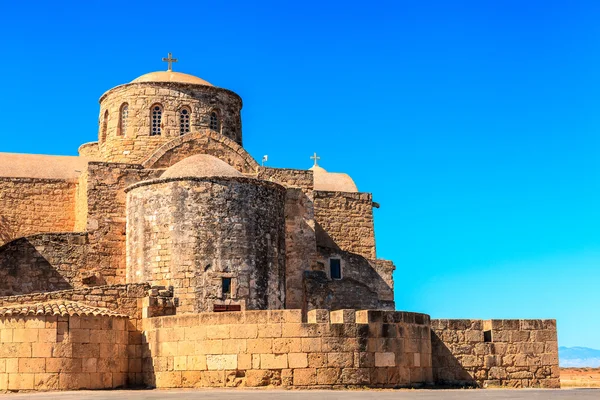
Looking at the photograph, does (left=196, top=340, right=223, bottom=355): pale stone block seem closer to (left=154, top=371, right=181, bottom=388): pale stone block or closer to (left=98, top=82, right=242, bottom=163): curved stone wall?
(left=154, top=371, right=181, bottom=388): pale stone block

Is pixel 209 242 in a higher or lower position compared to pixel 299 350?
higher

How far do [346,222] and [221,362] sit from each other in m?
14.5

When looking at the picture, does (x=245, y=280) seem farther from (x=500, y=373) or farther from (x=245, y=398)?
(x=245, y=398)

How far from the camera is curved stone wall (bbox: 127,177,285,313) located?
21594 mm

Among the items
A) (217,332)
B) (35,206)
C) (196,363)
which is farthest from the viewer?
(35,206)

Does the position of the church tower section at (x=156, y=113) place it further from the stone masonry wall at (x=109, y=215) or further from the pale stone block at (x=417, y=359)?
the pale stone block at (x=417, y=359)

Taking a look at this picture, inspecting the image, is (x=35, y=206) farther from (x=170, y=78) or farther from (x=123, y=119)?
(x=170, y=78)

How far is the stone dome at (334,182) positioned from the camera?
107 feet

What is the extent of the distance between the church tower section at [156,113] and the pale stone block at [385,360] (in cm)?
1326

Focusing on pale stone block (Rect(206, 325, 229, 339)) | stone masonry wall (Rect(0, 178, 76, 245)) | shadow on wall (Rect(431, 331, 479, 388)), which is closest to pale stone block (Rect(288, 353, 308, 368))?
pale stone block (Rect(206, 325, 229, 339))

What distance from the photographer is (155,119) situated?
91.6 ft

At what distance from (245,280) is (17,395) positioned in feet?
24.8

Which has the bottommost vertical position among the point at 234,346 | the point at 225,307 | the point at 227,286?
the point at 234,346

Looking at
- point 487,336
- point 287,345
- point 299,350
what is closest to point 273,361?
point 287,345
